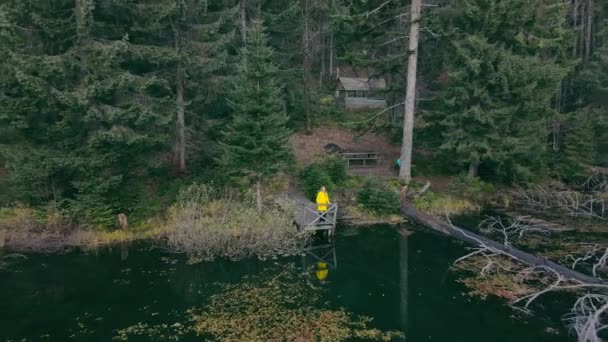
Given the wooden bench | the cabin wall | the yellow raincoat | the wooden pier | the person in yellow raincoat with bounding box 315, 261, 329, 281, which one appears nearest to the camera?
the person in yellow raincoat with bounding box 315, 261, 329, 281

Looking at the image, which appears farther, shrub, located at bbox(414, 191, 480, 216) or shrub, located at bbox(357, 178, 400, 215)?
shrub, located at bbox(414, 191, 480, 216)

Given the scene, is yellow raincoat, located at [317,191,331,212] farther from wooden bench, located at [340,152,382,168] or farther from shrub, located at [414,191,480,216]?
wooden bench, located at [340,152,382,168]

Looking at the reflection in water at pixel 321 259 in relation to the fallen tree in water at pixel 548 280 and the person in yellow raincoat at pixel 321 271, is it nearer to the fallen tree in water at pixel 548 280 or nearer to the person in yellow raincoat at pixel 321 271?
the person in yellow raincoat at pixel 321 271

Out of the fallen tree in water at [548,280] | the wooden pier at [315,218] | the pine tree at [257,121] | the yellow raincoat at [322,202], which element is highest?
the pine tree at [257,121]

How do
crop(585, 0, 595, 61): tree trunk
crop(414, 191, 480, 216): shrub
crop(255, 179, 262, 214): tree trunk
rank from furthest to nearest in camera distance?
crop(585, 0, 595, 61): tree trunk → crop(414, 191, 480, 216): shrub → crop(255, 179, 262, 214): tree trunk

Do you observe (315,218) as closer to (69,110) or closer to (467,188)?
(467,188)

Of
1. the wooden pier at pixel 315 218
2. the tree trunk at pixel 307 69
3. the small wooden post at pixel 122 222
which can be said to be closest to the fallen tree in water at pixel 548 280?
the wooden pier at pixel 315 218

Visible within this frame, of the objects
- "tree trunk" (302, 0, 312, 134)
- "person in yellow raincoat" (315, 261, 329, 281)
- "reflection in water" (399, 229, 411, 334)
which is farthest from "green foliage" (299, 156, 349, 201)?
"tree trunk" (302, 0, 312, 134)

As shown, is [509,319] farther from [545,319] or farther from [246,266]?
[246,266]

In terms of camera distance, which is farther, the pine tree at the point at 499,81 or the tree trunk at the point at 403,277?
the pine tree at the point at 499,81
